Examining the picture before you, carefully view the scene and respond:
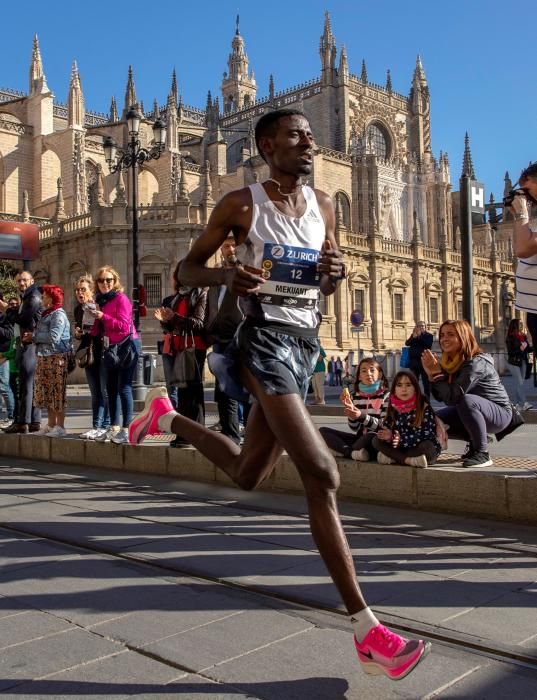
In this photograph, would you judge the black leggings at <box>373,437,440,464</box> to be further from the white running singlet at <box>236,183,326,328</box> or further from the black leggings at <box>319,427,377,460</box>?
the white running singlet at <box>236,183,326,328</box>

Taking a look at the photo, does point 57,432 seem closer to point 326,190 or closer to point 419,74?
point 326,190

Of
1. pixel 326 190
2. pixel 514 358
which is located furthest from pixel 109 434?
pixel 326 190

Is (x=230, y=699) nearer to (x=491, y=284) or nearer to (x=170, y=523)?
(x=170, y=523)

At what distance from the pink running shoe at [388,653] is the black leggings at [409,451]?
3.21 metres

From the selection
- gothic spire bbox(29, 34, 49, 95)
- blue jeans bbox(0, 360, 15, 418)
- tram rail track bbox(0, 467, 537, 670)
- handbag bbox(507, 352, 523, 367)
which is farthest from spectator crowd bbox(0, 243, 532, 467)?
gothic spire bbox(29, 34, 49, 95)

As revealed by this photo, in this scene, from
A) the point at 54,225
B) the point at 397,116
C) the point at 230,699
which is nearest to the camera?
the point at 230,699

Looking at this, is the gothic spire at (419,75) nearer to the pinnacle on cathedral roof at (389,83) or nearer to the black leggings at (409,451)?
the pinnacle on cathedral roof at (389,83)

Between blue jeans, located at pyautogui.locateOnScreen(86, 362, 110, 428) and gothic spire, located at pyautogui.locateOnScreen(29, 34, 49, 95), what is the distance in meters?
43.1

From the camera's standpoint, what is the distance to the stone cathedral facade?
3588 centimetres

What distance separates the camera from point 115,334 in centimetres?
792

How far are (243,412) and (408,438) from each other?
342 centimetres

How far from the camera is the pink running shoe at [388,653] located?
2396mm

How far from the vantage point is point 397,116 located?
6397 centimetres

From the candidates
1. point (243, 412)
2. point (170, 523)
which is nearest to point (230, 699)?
point (170, 523)
